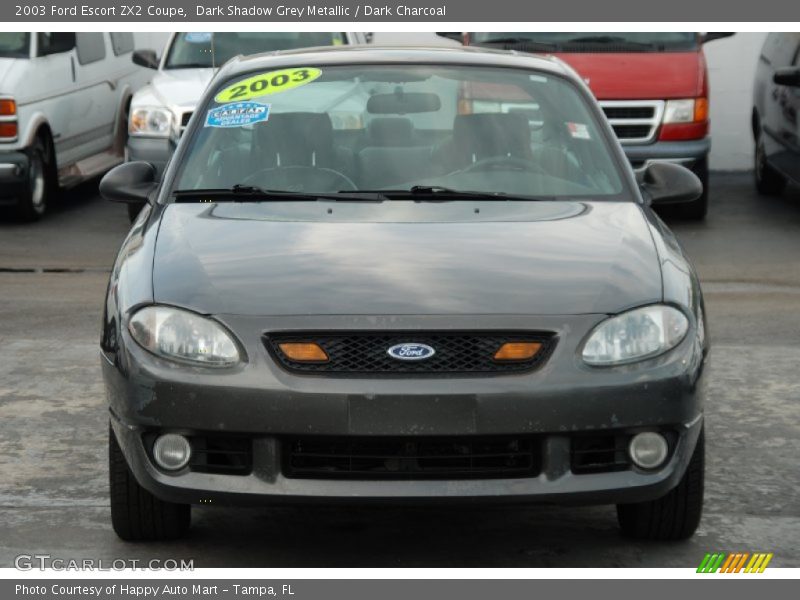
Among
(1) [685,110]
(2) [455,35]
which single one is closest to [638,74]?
(1) [685,110]

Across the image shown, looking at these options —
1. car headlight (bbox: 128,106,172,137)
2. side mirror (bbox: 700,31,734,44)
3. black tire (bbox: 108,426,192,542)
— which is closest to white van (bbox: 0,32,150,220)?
car headlight (bbox: 128,106,172,137)

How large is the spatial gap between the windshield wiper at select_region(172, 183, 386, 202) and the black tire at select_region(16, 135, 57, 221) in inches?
280

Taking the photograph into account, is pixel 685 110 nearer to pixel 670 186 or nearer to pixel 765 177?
pixel 765 177

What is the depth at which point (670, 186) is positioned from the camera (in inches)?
244

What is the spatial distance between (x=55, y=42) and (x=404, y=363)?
9.41 metres

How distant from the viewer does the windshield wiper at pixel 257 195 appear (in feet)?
19.1

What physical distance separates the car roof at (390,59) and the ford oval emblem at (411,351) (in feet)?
6.88

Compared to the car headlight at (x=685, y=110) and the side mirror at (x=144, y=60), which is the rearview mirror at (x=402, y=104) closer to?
the car headlight at (x=685, y=110)

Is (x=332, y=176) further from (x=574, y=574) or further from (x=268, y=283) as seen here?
(x=574, y=574)

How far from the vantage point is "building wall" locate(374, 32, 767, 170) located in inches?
645

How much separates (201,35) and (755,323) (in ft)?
20.0

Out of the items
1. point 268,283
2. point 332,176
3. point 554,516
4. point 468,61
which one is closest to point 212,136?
point 332,176

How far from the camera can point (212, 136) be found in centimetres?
622

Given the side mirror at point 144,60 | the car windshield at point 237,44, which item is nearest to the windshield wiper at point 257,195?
the car windshield at point 237,44
